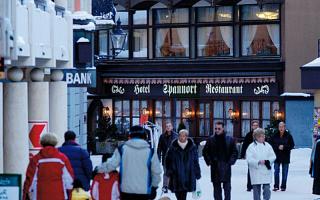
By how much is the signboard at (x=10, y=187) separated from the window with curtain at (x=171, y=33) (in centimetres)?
3292

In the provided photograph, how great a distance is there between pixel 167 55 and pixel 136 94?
7.63 feet

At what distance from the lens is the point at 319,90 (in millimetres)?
29812

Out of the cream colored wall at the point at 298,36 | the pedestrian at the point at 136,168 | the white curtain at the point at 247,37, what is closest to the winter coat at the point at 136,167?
the pedestrian at the point at 136,168

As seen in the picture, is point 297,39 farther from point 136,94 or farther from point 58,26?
point 58,26

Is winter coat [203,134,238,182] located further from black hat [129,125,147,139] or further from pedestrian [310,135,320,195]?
black hat [129,125,147,139]

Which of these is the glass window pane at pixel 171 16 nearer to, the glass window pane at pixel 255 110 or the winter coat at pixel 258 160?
the glass window pane at pixel 255 110

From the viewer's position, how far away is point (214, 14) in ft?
144

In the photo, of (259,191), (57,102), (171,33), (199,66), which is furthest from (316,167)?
(171,33)

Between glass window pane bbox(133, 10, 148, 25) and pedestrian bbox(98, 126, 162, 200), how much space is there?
3153 centimetres

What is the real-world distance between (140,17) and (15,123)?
2926cm

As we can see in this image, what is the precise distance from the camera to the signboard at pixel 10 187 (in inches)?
468

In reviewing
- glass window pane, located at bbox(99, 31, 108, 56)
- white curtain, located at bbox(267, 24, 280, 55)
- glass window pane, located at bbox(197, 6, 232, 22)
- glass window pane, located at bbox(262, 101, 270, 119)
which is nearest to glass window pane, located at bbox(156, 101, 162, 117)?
glass window pane, located at bbox(99, 31, 108, 56)

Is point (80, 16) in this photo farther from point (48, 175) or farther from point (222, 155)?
point (48, 175)

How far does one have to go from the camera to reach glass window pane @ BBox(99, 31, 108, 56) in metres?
46.1
